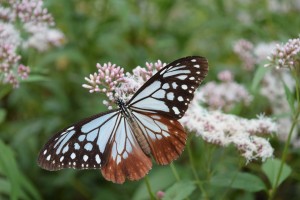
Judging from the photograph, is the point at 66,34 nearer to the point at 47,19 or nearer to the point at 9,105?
the point at 9,105

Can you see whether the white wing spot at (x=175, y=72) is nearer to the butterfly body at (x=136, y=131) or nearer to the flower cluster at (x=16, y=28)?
the butterfly body at (x=136, y=131)

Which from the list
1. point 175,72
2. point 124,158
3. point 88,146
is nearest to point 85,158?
point 88,146

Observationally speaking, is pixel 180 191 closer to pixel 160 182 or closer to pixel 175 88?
pixel 175 88

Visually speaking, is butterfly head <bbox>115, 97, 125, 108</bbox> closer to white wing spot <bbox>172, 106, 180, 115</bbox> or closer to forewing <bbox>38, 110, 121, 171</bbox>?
forewing <bbox>38, 110, 121, 171</bbox>

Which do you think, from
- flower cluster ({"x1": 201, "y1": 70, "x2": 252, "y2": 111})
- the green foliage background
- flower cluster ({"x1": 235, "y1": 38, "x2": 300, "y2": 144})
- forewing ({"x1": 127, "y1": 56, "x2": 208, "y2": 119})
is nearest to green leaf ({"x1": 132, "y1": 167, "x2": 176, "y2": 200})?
the green foliage background

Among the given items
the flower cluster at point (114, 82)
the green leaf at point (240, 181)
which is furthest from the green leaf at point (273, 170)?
the flower cluster at point (114, 82)
